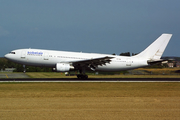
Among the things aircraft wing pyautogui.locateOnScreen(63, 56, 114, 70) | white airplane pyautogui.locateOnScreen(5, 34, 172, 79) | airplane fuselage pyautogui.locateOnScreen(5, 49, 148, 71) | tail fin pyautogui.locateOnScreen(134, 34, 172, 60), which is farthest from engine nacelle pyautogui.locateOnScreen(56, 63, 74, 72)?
tail fin pyautogui.locateOnScreen(134, 34, 172, 60)

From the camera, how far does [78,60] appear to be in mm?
33969

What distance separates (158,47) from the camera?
3772 cm

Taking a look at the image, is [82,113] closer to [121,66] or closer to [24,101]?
[24,101]

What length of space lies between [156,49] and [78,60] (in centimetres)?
1257

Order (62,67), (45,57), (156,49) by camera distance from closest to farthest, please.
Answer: (62,67), (45,57), (156,49)

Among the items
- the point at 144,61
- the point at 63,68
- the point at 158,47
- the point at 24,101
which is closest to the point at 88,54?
the point at 63,68

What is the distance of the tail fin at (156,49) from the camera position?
37.5 m

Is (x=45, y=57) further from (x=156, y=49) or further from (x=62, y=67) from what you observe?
(x=156, y=49)

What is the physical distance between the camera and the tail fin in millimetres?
37516

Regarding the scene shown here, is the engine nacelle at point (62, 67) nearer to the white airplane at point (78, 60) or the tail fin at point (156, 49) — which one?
the white airplane at point (78, 60)

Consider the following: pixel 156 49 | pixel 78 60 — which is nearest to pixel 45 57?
pixel 78 60

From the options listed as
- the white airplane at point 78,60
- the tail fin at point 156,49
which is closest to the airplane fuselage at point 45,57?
the white airplane at point 78,60

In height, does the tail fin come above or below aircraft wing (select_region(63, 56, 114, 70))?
above

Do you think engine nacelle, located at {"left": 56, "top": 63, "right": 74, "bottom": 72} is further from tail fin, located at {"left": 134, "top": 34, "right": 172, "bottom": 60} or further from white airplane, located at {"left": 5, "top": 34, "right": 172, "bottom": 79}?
tail fin, located at {"left": 134, "top": 34, "right": 172, "bottom": 60}
